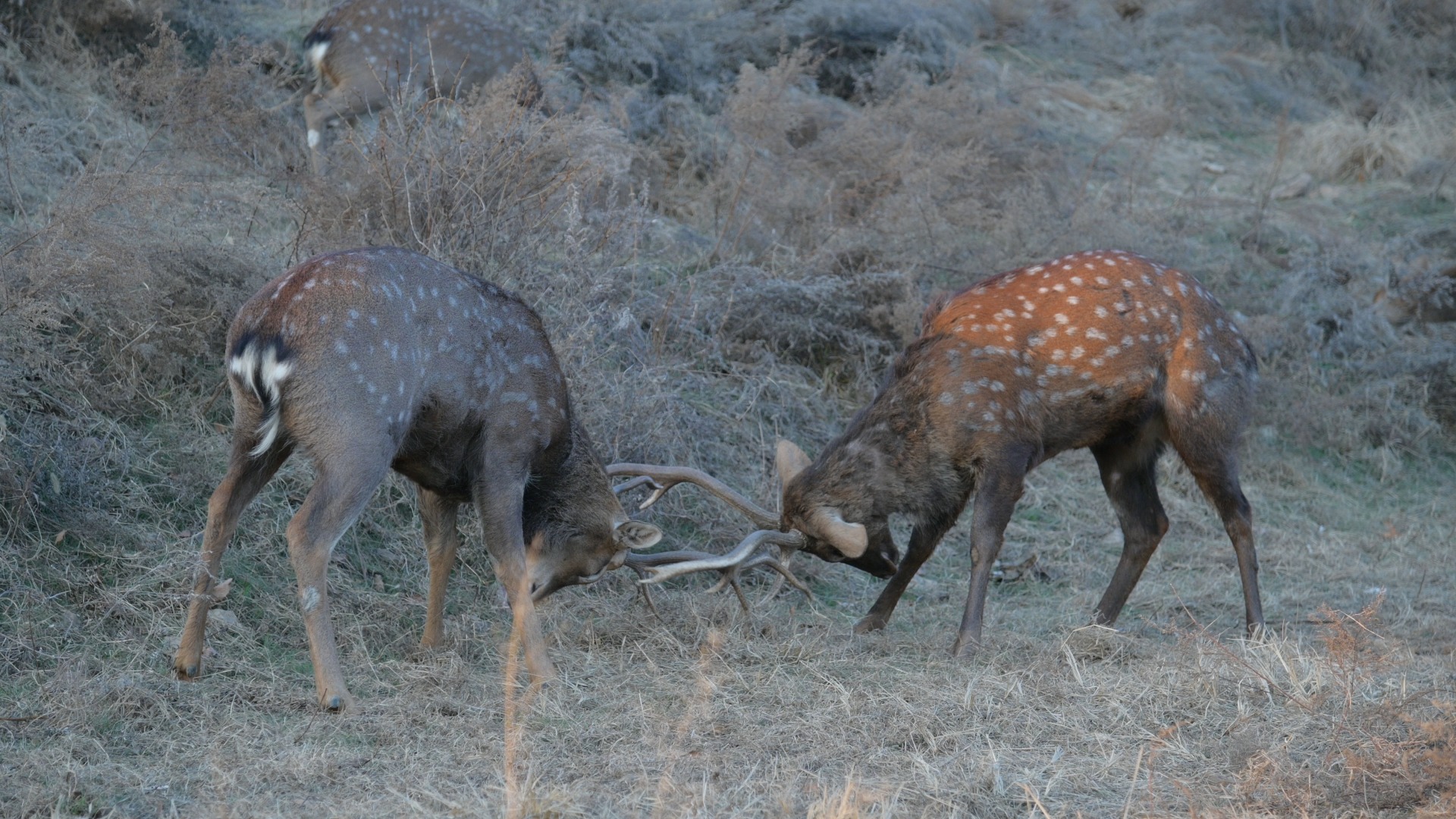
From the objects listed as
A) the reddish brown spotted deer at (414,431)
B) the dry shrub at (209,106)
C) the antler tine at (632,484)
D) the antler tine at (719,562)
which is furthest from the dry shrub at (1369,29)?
the reddish brown spotted deer at (414,431)

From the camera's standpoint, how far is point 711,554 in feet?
21.7

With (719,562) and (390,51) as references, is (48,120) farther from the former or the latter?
(719,562)

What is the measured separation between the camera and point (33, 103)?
367 inches

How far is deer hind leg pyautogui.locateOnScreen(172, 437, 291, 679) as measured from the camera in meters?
5.32

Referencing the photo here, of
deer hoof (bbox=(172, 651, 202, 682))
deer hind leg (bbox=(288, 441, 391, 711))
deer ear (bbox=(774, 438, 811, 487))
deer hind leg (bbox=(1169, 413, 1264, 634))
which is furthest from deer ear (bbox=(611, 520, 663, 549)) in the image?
deer hind leg (bbox=(1169, 413, 1264, 634))

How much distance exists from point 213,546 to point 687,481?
2195mm

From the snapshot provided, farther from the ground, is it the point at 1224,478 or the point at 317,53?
the point at 317,53

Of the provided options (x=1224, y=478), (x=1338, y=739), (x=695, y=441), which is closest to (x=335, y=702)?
(x=695, y=441)

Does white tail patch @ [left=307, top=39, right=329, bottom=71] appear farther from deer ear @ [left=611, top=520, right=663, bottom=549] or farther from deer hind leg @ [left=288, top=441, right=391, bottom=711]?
deer hind leg @ [left=288, top=441, right=391, bottom=711]

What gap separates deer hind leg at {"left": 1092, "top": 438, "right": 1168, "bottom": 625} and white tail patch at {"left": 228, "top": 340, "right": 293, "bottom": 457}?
163 inches

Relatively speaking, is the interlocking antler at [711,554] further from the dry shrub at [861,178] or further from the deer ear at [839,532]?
the dry shrub at [861,178]

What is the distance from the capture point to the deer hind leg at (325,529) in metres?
5.05

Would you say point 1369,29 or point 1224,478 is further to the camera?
point 1369,29

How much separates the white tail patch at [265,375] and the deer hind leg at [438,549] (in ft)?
3.68
